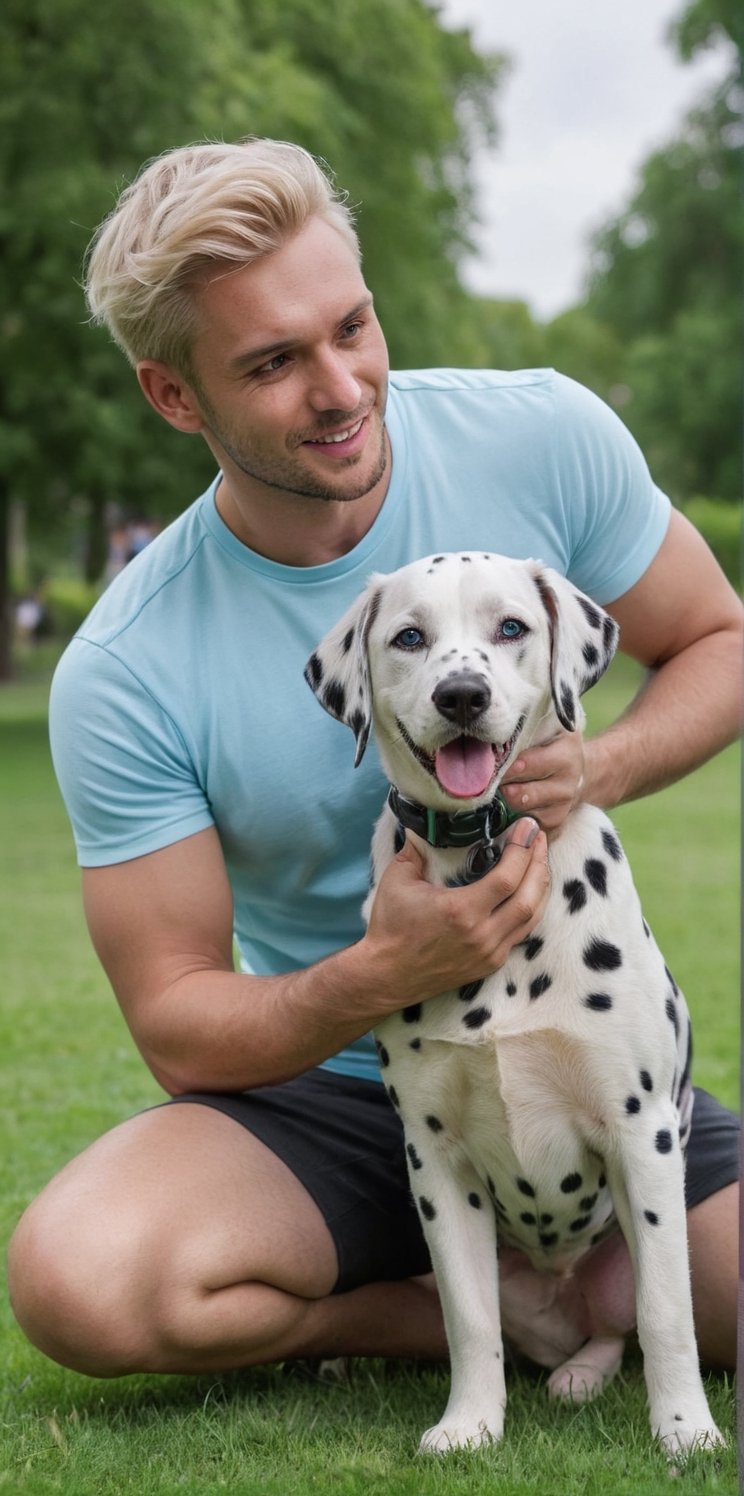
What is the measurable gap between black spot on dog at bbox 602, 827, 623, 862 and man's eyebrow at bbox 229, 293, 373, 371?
1.12 metres

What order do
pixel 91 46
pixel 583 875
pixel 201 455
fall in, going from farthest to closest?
pixel 201 455 → pixel 91 46 → pixel 583 875

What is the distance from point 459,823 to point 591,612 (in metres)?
0.47

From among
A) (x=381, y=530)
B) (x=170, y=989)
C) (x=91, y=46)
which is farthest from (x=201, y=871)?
(x=91, y=46)

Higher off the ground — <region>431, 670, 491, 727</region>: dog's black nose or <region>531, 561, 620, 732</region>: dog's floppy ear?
<region>531, 561, 620, 732</region>: dog's floppy ear

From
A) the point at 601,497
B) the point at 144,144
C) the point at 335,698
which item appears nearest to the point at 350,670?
the point at 335,698

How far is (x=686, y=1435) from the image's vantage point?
302cm

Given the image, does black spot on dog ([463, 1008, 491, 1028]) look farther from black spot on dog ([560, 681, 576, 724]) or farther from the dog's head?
black spot on dog ([560, 681, 576, 724])

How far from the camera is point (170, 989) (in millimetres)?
3523

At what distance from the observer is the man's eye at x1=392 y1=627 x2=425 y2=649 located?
10.2 ft

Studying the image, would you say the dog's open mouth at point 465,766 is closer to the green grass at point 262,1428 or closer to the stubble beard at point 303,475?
the stubble beard at point 303,475

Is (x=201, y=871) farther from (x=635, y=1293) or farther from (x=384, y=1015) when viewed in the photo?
(x=635, y=1293)

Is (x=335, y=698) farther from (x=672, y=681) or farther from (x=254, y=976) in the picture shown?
(x=672, y=681)

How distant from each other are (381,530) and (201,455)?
18161mm

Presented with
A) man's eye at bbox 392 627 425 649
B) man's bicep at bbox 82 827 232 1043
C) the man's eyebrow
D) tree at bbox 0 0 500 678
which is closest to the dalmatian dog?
man's eye at bbox 392 627 425 649
